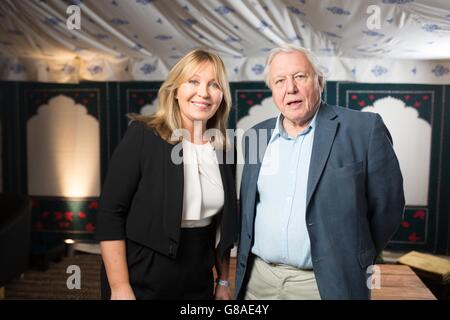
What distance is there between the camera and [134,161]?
1.01 m

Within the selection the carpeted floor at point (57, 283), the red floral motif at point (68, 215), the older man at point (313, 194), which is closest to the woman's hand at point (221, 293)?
the older man at point (313, 194)

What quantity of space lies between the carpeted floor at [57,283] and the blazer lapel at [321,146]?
78.0 inches

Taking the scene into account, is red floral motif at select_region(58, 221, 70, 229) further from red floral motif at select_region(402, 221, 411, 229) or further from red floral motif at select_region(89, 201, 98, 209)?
red floral motif at select_region(402, 221, 411, 229)

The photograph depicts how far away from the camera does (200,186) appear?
111cm

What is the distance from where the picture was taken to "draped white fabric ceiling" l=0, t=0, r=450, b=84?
1.91 metres

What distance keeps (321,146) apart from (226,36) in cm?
183

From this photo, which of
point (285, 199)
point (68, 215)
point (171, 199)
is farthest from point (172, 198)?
point (68, 215)

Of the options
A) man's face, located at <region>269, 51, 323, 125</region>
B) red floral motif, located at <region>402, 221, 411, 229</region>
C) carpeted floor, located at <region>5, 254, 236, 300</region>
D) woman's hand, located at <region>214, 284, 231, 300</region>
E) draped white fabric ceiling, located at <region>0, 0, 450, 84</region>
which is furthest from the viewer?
red floral motif, located at <region>402, 221, 411, 229</region>

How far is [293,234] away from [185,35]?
202cm

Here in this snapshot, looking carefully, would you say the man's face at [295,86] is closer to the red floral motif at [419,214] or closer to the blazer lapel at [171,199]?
the blazer lapel at [171,199]

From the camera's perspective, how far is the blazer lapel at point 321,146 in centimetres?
105

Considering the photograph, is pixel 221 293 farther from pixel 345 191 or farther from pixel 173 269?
pixel 345 191

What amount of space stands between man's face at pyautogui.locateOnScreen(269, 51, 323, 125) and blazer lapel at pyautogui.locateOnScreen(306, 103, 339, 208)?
57mm

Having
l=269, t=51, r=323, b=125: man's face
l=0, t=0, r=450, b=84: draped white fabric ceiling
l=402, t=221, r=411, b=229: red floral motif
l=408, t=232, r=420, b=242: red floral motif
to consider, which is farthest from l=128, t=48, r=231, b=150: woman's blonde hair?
l=408, t=232, r=420, b=242: red floral motif
